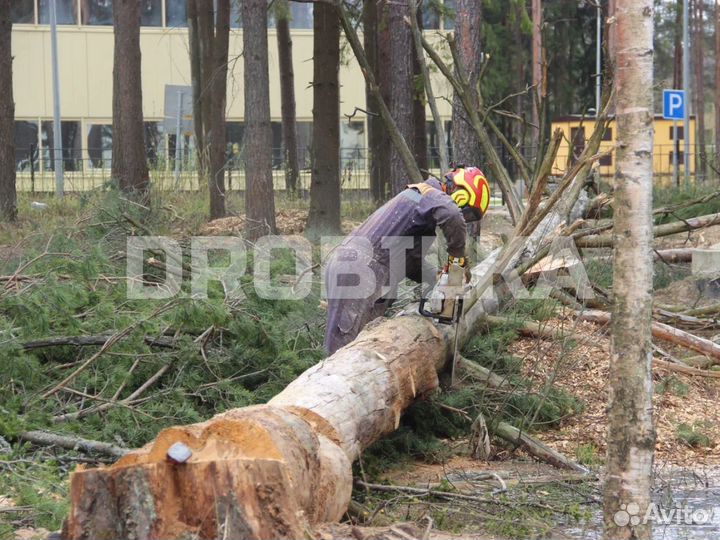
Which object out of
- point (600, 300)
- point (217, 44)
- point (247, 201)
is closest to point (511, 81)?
point (217, 44)

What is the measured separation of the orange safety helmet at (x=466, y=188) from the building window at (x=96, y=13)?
26.7 metres

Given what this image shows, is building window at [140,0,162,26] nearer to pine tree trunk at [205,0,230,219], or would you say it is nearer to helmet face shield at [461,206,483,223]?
pine tree trunk at [205,0,230,219]

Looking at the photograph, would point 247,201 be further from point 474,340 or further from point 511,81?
point 511,81

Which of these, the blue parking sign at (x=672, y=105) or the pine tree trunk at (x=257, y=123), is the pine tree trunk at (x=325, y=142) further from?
the blue parking sign at (x=672, y=105)

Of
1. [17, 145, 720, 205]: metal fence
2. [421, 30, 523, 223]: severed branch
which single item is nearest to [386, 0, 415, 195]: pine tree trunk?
[17, 145, 720, 205]: metal fence

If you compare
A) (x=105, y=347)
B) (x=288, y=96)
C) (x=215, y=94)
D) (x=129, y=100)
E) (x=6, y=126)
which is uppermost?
(x=288, y=96)

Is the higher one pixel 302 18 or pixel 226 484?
pixel 302 18

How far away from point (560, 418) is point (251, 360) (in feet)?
7.55

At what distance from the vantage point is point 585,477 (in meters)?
6.30

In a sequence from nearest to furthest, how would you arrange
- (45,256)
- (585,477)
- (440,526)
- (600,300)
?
1. (440,526)
2. (585,477)
3. (45,256)
4. (600,300)

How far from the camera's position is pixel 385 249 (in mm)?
7391

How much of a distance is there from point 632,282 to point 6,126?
1324cm

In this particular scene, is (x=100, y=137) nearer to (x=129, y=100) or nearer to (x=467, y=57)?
(x=129, y=100)

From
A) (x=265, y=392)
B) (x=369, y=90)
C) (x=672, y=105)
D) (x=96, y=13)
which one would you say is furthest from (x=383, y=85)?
(x=96, y=13)
